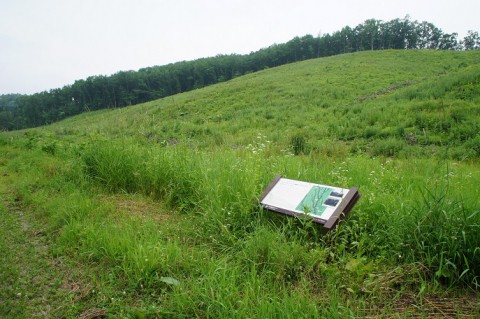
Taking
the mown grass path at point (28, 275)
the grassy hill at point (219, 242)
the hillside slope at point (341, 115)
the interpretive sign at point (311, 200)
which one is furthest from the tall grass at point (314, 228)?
the hillside slope at point (341, 115)

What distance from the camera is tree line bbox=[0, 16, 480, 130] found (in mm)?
73125

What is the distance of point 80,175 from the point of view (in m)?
5.02

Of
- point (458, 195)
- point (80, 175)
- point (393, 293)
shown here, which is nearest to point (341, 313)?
point (393, 293)

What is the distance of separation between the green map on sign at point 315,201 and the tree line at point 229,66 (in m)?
70.8

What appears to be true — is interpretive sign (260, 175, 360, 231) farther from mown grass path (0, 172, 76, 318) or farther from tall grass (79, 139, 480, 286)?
mown grass path (0, 172, 76, 318)

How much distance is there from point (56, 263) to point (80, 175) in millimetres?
2357

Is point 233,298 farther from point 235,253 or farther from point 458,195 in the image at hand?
point 458,195

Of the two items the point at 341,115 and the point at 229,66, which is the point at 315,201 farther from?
the point at 229,66

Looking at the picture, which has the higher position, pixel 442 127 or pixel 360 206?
pixel 360 206

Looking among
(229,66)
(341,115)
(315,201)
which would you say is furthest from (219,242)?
(229,66)

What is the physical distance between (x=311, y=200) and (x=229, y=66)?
82.4 m

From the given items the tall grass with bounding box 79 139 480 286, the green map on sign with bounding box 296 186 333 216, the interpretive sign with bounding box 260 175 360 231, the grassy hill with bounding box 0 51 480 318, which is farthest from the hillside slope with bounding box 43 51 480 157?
the green map on sign with bounding box 296 186 333 216

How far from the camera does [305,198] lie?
322cm

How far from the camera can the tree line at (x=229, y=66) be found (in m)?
73.1
